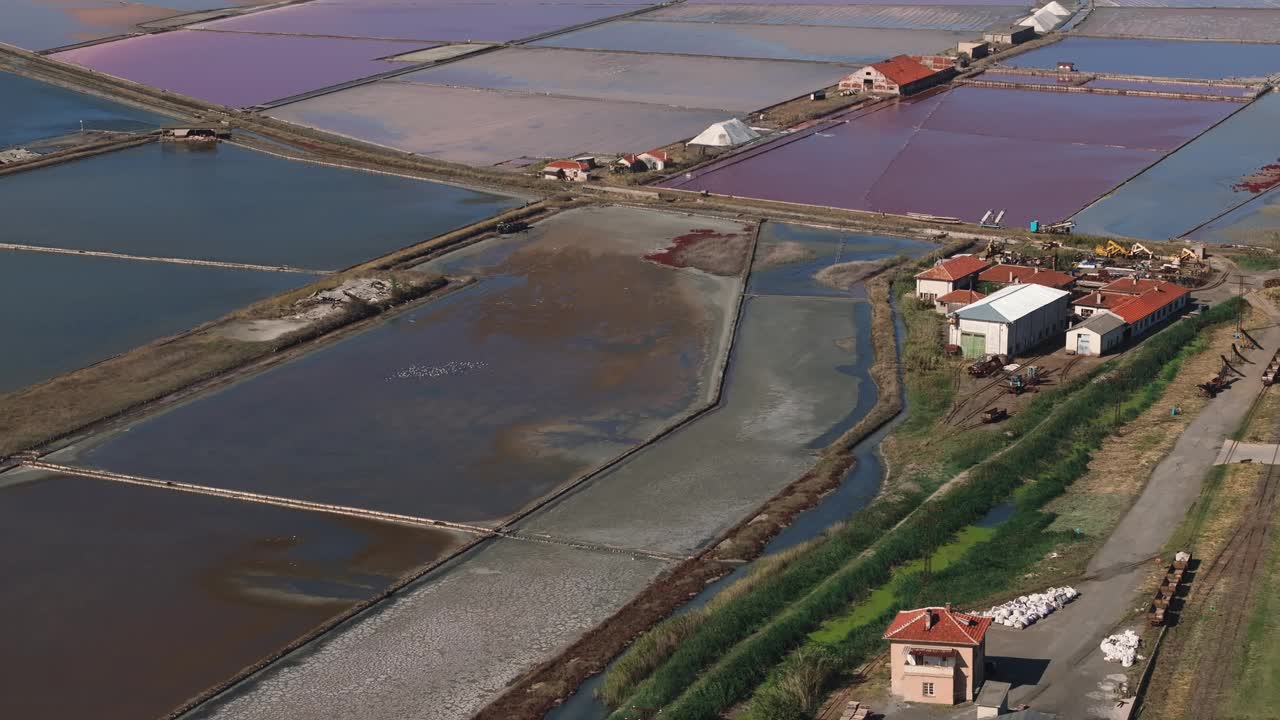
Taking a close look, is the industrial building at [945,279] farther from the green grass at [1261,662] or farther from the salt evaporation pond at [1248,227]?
the green grass at [1261,662]

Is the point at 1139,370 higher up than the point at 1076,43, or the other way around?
the point at 1076,43

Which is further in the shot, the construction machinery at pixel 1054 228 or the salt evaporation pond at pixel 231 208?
the salt evaporation pond at pixel 231 208

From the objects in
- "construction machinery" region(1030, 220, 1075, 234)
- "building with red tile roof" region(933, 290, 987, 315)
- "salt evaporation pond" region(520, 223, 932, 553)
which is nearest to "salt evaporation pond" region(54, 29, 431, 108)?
"construction machinery" region(1030, 220, 1075, 234)

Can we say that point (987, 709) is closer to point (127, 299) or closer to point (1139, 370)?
point (1139, 370)

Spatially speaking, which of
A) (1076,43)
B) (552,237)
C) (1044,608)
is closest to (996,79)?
(1076,43)

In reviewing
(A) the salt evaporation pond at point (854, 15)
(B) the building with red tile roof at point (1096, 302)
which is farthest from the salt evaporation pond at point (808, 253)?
(A) the salt evaporation pond at point (854, 15)

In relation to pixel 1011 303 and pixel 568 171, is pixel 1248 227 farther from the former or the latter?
pixel 568 171
